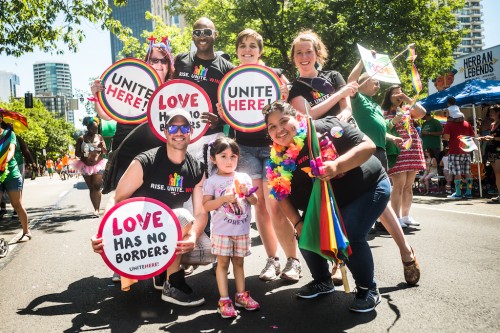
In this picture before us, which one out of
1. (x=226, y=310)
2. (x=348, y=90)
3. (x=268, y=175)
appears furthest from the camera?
(x=348, y=90)

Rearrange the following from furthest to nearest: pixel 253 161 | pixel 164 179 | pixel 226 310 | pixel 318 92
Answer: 1. pixel 253 161
2. pixel 318 92
3. pixel 164 179
4. pixel 226 310

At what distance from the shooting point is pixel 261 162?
424cm

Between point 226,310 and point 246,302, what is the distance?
0.21 metres

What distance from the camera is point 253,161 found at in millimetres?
4191

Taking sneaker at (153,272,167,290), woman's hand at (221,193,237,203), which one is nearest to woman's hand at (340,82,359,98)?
woman's hand at (221,193,237,203)

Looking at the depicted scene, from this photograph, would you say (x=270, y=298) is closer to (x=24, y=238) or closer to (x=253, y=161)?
(x=253, y=161)

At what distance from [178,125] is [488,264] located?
3.19 meters

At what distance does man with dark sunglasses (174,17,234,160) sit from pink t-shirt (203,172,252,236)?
953mm

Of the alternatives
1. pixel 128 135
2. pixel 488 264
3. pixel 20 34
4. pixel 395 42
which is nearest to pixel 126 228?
pixel 128 135

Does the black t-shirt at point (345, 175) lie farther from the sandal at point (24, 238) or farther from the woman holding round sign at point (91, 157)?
the woman holding round sign at point (91, 157)

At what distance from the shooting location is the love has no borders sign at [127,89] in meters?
4.34

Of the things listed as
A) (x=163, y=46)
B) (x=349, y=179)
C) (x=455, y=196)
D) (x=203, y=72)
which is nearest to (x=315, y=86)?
(x=349, y=179)

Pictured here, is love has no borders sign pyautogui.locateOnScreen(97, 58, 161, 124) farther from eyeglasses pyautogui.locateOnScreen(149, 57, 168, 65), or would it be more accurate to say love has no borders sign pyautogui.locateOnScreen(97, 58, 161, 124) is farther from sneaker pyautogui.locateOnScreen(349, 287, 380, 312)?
sneaker pyautogui.locateOnScreen(349, 287, 380, 312)

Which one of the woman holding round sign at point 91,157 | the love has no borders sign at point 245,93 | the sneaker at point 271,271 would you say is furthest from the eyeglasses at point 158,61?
the woman holding round sign at point 91,157
